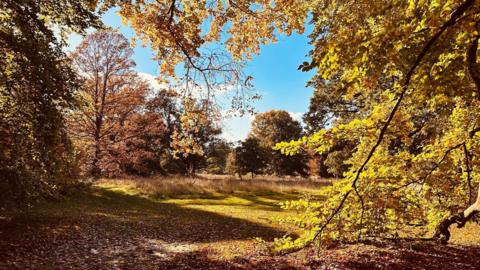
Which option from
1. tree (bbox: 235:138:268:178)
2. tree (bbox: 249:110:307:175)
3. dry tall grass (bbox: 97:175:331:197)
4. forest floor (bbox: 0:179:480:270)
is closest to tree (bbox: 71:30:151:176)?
dry tall grass (bbox: 97:175:331:197)

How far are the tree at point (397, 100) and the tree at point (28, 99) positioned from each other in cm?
761

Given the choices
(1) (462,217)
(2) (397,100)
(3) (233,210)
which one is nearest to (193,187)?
(3) (233,210)

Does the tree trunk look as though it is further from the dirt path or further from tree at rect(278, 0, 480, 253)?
the dirt path

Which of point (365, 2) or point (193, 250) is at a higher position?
point (365, 2)

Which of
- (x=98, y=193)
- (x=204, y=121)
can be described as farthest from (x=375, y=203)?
(x=98, y=193)

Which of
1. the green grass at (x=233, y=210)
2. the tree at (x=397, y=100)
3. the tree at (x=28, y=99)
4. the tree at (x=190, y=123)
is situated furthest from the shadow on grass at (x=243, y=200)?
the tree at (x=397, y=100)

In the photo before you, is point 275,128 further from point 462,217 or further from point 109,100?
point 462,217

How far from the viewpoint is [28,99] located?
9.62m

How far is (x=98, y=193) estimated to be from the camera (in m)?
22.0

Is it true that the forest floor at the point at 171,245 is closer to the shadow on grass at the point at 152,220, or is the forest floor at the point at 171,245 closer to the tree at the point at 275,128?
the shadow on grass at the point at 152,220

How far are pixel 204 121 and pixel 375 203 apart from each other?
18.1 feet

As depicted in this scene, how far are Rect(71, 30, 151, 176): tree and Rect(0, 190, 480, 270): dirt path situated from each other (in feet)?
40.6

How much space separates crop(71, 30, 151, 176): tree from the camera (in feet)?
90.7

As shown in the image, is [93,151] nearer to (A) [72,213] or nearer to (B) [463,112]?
(A) [72,213]
